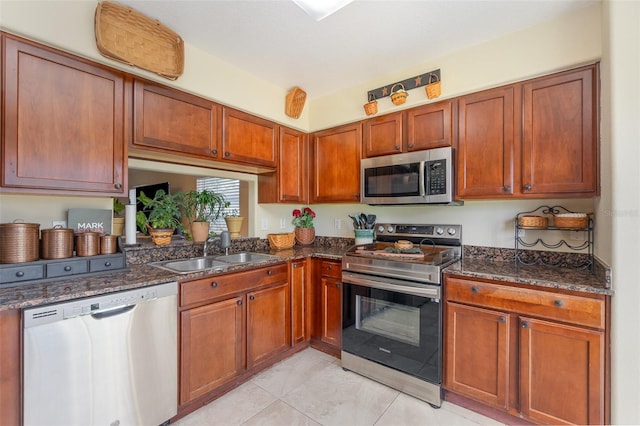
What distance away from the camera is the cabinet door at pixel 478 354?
171cm

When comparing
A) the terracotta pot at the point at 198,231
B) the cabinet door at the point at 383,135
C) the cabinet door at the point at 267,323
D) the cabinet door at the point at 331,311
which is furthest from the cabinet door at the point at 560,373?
the terracotta pot at the point at 198,231

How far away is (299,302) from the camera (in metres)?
2.58

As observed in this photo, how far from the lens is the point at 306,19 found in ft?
5.99

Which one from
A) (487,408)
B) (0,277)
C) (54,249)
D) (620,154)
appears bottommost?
(487,408)

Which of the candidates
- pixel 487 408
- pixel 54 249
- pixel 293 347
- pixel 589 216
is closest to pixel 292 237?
pixel 293 347

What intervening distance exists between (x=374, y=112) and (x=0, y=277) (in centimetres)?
267

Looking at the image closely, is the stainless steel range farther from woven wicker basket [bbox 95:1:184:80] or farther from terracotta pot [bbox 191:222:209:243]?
woven wicker basket [bbox 95:1:184:80]

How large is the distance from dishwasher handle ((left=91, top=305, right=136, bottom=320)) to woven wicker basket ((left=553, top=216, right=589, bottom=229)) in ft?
8.51

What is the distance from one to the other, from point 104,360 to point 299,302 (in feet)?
4.85

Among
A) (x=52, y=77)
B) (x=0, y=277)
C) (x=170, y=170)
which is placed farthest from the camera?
(x=170, y=170)

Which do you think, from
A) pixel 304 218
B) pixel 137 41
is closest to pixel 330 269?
pixel 304 218

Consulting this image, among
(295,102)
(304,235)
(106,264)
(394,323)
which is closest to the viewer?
(106,264)

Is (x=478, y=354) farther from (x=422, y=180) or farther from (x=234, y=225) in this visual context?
(x=234, y=225)

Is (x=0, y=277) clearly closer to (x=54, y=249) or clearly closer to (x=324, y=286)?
(x=54, y=249)
